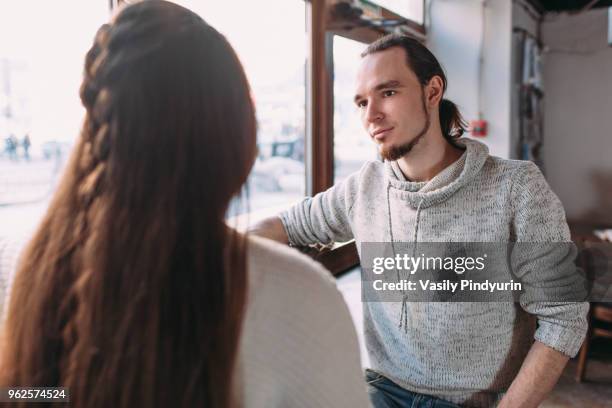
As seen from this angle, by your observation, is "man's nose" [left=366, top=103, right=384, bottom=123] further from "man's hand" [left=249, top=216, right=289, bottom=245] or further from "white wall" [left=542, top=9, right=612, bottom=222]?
"white wall" [left=542, top=9, right=612, bottom=222]

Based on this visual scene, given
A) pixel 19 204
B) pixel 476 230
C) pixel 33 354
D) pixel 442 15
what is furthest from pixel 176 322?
pixel 442 15

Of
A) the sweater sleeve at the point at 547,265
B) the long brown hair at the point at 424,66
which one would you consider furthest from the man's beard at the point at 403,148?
the sweater sleeve at the point at 547,265

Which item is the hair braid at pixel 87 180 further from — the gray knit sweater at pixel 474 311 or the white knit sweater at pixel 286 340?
the gray knit sweater at pixel 474 311

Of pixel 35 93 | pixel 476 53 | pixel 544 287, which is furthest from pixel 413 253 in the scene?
pixel 476 53

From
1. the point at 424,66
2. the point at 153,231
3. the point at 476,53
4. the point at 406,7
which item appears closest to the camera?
the point at 153,231

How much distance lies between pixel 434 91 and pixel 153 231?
3.63 ft

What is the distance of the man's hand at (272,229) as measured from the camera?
154 cm

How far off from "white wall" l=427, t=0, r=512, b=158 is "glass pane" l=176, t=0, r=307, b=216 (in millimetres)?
2040

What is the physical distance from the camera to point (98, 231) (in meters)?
0.58

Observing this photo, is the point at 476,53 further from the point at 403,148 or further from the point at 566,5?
the point at 403,148

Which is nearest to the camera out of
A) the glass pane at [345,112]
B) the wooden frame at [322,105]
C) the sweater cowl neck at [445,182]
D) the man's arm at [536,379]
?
the man's arm at [536,379]

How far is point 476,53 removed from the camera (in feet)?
13.9

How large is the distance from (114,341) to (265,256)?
0.19 metres

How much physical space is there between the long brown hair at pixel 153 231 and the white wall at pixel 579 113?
5.73 meters
